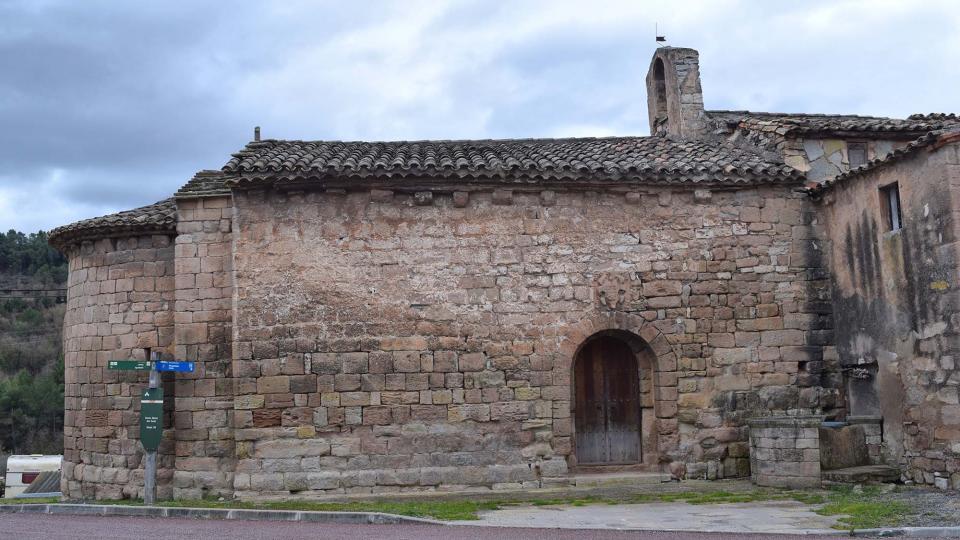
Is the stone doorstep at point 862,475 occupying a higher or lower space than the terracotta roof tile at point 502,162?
lower

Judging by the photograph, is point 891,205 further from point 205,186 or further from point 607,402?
point 205,186

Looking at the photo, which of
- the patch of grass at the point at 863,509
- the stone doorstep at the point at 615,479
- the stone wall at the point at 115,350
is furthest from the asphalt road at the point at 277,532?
the stone doorstep at the point at 615,479

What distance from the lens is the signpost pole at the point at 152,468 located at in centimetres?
1101

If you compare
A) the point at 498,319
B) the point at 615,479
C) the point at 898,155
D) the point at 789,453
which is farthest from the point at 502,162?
the point at 789,453

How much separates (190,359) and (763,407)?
7849 mm

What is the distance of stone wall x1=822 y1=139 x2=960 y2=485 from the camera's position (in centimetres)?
1034

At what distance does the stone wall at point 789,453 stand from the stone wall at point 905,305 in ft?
3.92

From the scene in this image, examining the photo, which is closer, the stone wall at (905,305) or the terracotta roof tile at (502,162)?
the stone wall at (905,305)

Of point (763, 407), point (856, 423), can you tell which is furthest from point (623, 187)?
point (856, 423)

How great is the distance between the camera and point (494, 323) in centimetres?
1181

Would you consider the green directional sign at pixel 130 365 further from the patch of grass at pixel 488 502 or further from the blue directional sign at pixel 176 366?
the patch of grass at pixel 488 502

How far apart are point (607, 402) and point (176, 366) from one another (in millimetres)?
5889

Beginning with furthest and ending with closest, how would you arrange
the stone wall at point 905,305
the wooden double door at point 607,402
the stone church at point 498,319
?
the wooden double door at point 607,402 < the stone church at point 498,319 < the stone wall at point 905,305

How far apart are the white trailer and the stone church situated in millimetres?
11430
